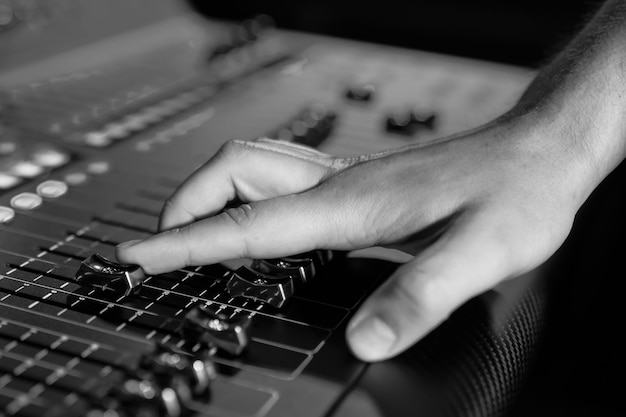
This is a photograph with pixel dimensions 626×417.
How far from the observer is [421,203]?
80cm

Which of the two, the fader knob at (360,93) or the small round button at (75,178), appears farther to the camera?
the fader knob at (360,93)

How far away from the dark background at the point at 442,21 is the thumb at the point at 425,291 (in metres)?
1.20

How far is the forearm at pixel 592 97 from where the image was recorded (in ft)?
2.97

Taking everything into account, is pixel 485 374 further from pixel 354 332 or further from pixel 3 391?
pixel 3 391

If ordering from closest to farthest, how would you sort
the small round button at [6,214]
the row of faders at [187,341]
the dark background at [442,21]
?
the row of faders at [187,341] < the small round button at [6,214] < the dark background at [442,21]

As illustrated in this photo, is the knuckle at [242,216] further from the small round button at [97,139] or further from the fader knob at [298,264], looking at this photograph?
the small round button at [97,139]

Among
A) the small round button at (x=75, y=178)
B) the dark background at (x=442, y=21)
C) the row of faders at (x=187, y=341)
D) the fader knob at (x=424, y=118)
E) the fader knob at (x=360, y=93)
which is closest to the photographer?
the row of faders at (x=187, y=341)

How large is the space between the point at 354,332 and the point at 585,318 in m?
1.18

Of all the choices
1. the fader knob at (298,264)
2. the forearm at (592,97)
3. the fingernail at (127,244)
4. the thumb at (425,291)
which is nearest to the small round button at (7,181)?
the fingernail at (127,244)

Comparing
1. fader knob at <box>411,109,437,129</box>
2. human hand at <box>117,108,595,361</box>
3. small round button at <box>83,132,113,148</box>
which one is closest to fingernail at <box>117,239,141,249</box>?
human hand at <box>117,108,595,361</box>

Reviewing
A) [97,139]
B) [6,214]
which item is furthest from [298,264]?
[97,139]

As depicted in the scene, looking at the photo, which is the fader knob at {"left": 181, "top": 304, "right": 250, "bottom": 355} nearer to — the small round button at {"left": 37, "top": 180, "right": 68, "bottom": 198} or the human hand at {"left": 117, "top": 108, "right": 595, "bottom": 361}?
the human hand at {"left": 117, "top": 108, "right": 595, "bottom": 361}

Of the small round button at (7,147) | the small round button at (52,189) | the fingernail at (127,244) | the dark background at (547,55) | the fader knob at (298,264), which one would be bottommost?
the dark background at (547,55)

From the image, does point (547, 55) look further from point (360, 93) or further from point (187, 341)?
point (187, 341)
